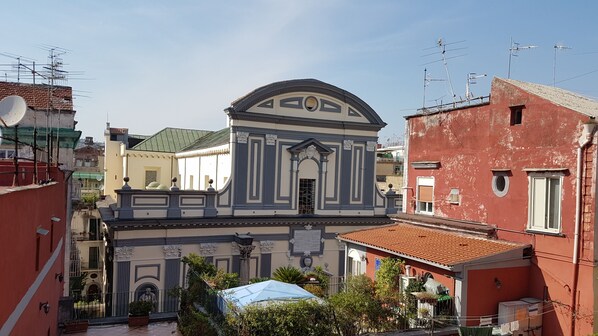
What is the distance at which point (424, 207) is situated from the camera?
16875 millimetres

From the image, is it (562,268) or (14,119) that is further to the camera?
(562,268)

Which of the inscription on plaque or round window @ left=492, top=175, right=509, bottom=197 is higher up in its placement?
round window @ left=492, top=175, right=509, bottom=197

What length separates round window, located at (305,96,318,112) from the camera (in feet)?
77.0

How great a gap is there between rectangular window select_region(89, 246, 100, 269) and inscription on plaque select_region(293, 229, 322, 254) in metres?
15.8

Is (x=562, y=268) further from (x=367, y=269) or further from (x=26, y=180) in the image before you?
(x=26, y=180)

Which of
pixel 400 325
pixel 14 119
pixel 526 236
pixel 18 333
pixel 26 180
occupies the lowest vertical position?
pixel 400 325

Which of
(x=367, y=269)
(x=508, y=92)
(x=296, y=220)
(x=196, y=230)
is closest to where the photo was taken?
(x=508, y=92)

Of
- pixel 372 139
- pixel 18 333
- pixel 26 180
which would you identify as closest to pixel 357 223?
pixel 372 139

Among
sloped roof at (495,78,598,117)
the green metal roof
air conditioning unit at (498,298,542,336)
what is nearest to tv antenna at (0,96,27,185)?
the green metal roof

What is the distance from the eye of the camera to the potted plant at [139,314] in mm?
15492

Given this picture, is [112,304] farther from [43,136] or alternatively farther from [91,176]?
[91,176]

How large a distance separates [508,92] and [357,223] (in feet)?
40.2

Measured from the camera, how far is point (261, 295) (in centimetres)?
1112

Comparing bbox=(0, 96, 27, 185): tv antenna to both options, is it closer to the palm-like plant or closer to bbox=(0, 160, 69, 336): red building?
bbox=(0, 160, 69, 336): red building
